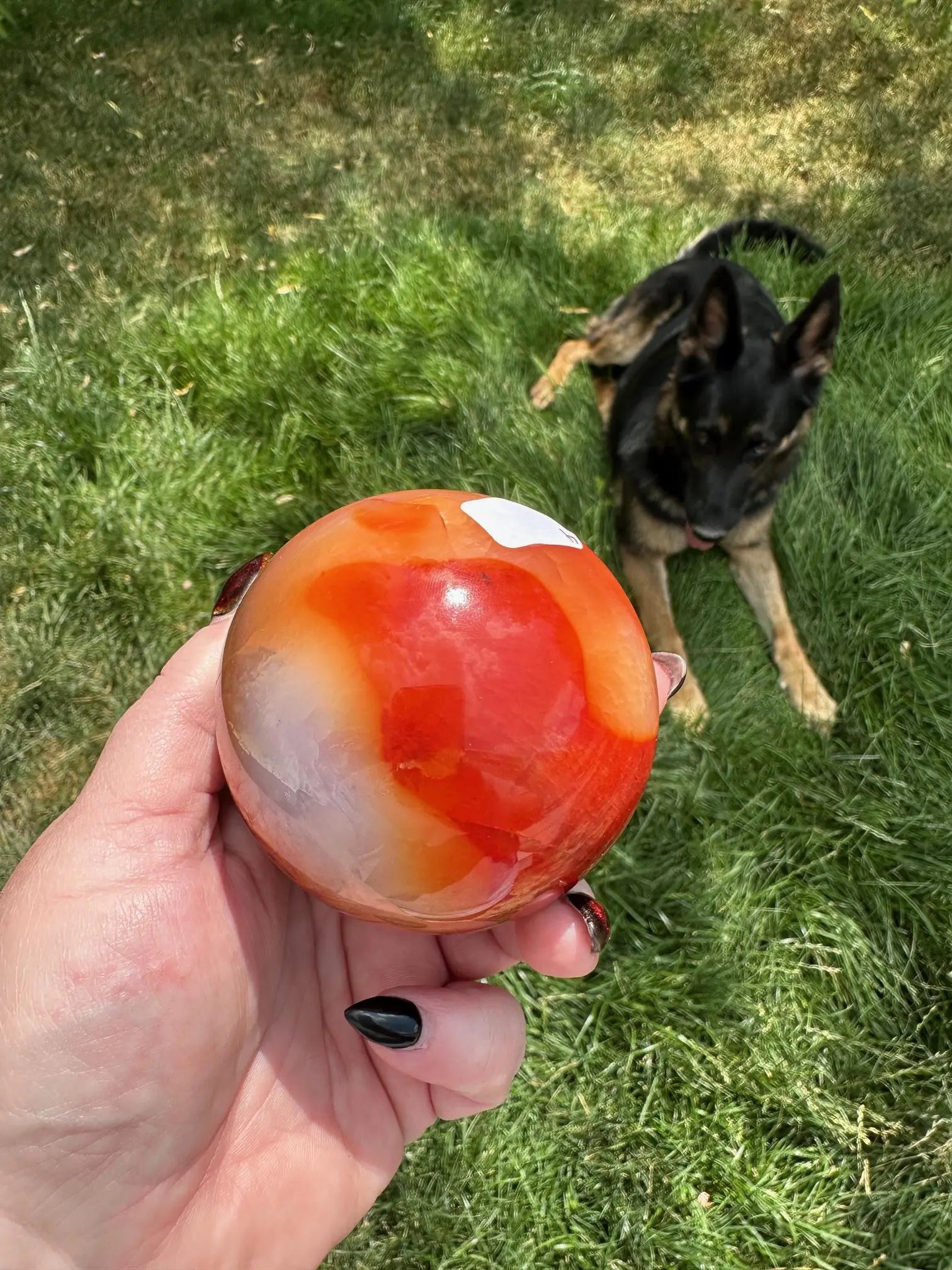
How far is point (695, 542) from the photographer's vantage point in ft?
11.4

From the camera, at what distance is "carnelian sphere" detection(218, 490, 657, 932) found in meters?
1.14

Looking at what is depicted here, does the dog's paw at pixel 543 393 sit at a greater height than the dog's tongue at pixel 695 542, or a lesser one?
greater

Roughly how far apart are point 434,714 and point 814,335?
272cm

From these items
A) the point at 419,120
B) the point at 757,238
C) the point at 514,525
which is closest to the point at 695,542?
the point at 757,238

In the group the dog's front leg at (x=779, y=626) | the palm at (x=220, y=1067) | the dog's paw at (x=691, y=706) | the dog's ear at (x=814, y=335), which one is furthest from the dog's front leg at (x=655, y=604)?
the palm at (x=220, y=1067)

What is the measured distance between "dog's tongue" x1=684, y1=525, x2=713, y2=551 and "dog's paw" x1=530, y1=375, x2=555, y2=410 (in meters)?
0.77

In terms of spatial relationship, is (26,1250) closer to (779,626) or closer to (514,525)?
(514,525)

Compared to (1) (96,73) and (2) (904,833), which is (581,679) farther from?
(1) (96,73)

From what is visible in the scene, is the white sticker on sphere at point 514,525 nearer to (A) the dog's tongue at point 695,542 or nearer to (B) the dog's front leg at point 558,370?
(A) the dog's tongue at point 695,542

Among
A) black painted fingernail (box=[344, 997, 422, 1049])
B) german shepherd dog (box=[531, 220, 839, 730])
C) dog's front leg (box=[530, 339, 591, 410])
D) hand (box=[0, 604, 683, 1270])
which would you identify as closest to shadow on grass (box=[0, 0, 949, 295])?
dog's front leg (box=[530, 339, 591, 410])

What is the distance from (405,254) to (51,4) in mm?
3246

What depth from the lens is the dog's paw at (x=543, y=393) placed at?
3.69 metres

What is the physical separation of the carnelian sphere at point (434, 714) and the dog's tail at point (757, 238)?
358 cm

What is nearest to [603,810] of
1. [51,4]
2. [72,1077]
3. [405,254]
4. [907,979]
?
[72,1077]
